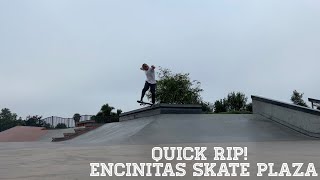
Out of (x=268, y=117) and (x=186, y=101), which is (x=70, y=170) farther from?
(x=186, y=101)

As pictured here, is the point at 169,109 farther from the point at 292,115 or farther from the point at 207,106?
the point at 207,106

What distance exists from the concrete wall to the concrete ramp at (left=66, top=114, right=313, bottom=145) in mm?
261

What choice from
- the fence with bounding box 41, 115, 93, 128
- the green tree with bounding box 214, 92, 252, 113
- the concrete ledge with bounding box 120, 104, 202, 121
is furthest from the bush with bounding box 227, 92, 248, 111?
the concrete ledge with bounding box 120, 104, 202, 121

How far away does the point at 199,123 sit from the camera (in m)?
12.7

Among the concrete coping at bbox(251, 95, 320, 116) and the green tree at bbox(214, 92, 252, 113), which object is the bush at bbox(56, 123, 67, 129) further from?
the concrete coping at bbox(251, 95, 320, 116)

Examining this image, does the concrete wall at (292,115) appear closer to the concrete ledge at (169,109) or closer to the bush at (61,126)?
the concrete ledge at (169,109)

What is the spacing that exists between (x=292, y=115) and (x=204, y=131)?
319cm

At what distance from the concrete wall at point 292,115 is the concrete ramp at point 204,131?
261 millimetres

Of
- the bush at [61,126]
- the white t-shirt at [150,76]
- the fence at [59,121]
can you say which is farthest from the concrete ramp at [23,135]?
the white t-shirt at [150,76]

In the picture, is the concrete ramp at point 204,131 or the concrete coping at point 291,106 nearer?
the concrete ramp at point 204,131

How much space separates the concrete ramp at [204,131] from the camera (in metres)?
10.2

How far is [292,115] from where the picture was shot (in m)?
12.0

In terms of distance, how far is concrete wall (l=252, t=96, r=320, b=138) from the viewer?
36.4ft

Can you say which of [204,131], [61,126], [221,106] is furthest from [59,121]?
[204,131]
